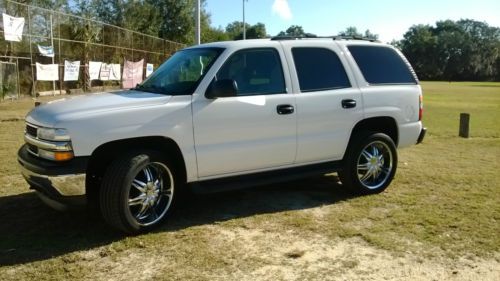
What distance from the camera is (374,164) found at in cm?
627

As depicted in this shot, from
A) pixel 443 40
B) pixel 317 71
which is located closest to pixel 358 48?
pixel 317 71

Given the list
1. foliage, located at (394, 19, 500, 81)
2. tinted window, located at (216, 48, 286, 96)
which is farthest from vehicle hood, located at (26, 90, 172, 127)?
foliage, located at (394, 19, 500, 81)

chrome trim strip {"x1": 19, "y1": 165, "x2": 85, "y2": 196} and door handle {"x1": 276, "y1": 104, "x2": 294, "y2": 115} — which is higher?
door handle {"x1": 276, "y1": 104, "x2": 294, "y2": 115}

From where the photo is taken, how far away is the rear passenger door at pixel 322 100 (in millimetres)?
5512

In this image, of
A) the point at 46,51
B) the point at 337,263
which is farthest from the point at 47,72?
the point at 337,263

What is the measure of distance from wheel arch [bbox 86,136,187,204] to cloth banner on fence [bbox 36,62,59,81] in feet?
58.5

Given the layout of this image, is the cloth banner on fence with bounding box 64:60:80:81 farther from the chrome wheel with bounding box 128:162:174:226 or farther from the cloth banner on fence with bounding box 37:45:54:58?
the chrome wheel with bounding box 128:162:174:226

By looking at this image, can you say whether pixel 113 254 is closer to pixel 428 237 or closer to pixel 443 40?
pixel 428 237

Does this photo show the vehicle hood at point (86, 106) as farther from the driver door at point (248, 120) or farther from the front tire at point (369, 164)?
the front tire at point (369, 164)

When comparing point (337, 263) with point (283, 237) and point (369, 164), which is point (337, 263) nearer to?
point (283, 237)

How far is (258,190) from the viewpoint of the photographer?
637 cm

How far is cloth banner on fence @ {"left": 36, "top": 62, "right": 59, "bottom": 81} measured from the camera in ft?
67.9

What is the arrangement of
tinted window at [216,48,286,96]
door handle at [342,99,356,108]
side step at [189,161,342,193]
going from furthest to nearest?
door handle at [342,99,356,108]
tinted window at [216,48,286,96]
side step at [189,161,342,193]

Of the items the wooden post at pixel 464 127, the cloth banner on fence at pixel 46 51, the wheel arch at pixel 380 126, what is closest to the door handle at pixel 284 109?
the wheel arch at pixel 380 126
